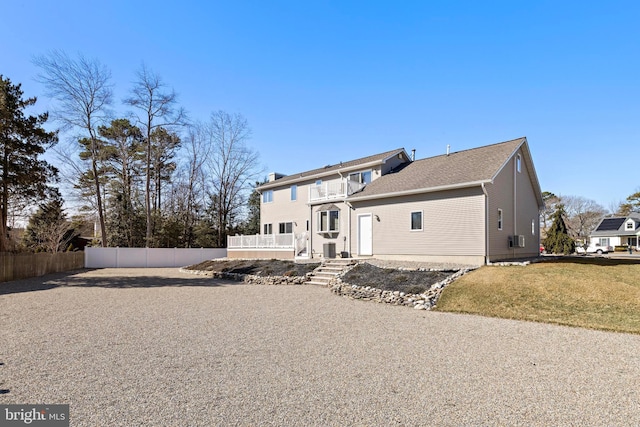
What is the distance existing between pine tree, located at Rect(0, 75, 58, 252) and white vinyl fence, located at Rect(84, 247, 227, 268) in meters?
9.32

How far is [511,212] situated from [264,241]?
1431 centimetres

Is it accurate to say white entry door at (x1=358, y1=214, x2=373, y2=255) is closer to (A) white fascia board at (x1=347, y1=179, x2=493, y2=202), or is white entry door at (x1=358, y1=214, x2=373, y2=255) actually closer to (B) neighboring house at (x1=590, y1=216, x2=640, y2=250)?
(A) white fascia board at (x1=347, y1=179, x2=493, y2=202)

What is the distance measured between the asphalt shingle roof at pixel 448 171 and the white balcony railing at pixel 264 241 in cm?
533

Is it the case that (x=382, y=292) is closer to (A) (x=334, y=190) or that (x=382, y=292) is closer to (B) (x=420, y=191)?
(B) (x=420, y=191)

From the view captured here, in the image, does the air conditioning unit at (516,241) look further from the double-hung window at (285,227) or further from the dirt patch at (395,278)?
the double-hung window at (285,227)

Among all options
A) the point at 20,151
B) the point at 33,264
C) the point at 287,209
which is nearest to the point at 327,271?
the point at 287,209

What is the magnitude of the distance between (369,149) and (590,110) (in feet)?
41.4

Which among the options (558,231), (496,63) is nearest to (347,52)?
(496,63)

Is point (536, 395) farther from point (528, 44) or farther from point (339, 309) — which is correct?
point (528, 44)

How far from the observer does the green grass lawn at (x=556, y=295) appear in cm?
784

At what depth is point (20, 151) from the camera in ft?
53.5

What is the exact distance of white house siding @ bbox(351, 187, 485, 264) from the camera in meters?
14.2

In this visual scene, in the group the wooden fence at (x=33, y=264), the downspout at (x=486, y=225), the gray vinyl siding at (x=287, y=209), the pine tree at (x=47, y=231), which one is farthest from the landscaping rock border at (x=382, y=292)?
the pine tree at (x=47, y=231)

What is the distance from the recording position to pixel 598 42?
11594 millimetres
